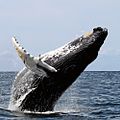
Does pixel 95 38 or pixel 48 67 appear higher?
pixel 95 38

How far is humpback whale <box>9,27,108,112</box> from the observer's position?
14.8m

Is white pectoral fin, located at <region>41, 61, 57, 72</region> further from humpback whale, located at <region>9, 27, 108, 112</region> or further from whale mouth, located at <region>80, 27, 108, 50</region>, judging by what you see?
whale mouth, located at <region>80, 27, 108, 50</region>

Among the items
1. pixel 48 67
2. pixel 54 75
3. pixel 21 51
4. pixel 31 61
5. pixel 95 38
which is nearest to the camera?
pixel 31 61

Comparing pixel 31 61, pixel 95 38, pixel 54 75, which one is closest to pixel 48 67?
pixel 54 75

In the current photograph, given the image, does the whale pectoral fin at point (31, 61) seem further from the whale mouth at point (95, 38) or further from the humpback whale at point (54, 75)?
the whale mouth at point (95, 38)

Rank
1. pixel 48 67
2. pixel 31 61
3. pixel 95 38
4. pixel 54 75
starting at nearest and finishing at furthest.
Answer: pixel 31 61
pixel 48 67
pixel 54 75
pixel 95 38

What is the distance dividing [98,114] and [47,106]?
201 cm

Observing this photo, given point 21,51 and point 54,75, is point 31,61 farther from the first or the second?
point 54,75

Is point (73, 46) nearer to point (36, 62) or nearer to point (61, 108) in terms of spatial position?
point (36, 62)

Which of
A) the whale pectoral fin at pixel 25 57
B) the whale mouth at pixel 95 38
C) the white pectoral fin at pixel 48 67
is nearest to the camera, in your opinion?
the whale pectoral fin at pixel 25 57

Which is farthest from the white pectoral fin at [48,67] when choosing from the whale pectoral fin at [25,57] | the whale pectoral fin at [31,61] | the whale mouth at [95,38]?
the whale mouth at [95,38]

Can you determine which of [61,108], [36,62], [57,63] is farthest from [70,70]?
[61,108]

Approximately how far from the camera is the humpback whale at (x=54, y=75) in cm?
1480

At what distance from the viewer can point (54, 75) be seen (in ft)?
48.3
